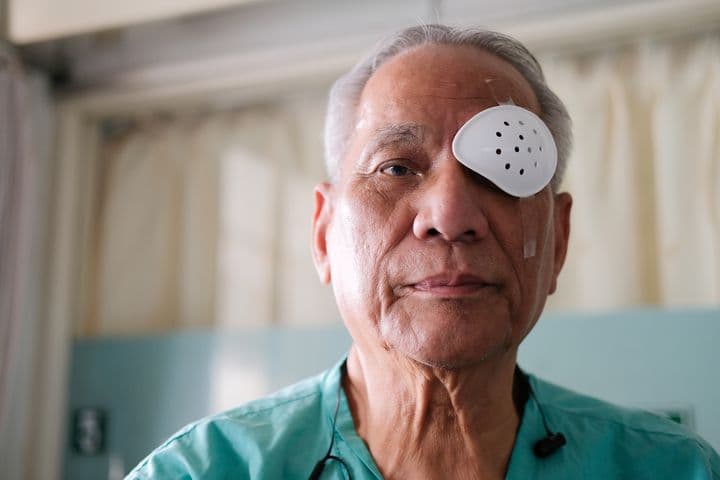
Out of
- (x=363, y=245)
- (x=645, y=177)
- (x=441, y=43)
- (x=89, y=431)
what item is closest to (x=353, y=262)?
(x=363, y=245)

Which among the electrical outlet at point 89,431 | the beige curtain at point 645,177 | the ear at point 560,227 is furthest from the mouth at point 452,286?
the electrical outlet at point 89,431

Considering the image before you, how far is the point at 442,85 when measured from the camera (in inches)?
37.0

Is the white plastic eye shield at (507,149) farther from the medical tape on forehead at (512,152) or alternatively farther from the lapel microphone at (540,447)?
the lapel microphone at (540,447)

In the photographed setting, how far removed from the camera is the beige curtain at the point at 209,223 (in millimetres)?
2014

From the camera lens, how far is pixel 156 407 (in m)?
1.97

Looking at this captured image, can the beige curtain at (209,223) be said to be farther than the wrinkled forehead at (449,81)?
Yes

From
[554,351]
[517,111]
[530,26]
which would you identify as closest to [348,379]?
[517,111]

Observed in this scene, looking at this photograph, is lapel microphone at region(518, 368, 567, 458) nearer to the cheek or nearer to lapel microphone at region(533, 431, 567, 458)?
lapel microphone at region(533, 431, 567, 458)

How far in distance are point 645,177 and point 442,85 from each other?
98 cm

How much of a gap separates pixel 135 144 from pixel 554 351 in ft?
4.63

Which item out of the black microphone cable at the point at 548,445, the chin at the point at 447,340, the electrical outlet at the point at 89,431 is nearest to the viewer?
the chin at the point at 447,340

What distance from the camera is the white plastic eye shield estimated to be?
877mm

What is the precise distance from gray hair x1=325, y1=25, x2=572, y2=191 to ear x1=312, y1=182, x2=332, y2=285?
38mm

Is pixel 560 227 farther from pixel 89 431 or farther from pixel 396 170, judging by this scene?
pixel 89 431
